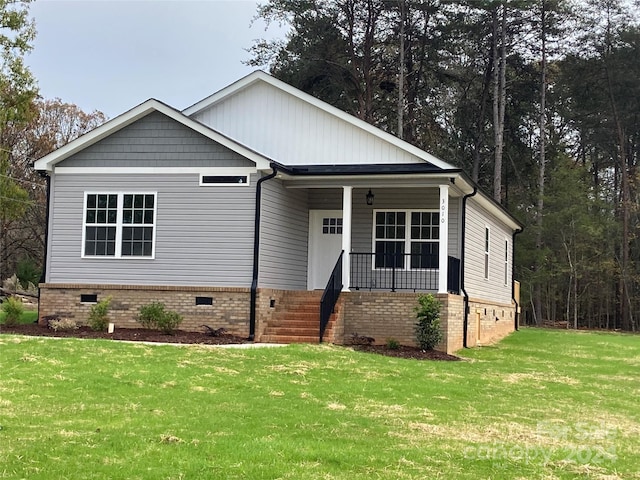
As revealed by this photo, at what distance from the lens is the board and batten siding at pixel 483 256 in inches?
720

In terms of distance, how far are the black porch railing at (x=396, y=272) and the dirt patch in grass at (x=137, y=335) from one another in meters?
3.72

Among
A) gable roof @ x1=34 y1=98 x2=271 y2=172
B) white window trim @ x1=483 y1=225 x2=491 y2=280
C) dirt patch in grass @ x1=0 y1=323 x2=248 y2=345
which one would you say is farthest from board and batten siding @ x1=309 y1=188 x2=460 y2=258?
dirt patch in grass @ x1=0 y1=323 x2=248 y2=345

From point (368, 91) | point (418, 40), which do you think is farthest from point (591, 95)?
point (368, 91)

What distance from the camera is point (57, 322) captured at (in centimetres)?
1471

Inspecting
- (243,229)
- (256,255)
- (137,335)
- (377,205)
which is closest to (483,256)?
(377,205)

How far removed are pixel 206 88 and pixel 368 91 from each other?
317 inches

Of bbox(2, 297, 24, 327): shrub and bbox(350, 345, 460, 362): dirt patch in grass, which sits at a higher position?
bbox(2, 297, 24, 327): shrub

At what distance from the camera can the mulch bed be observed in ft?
45.6

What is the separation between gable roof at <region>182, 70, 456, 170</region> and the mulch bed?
419 cm

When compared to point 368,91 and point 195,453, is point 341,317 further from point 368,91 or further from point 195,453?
point 368,91

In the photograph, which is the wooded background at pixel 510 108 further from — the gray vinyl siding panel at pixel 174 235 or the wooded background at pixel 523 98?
the gray vinyl siding panel at pixel 174 235

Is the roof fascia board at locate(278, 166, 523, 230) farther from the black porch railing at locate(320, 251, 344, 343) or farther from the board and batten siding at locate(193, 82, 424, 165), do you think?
the black porch railing at locate(320, 251, 344, 343)

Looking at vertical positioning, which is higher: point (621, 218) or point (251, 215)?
point (621, 218)

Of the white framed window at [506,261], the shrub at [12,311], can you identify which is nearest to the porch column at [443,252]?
the shrub at [12,311]
